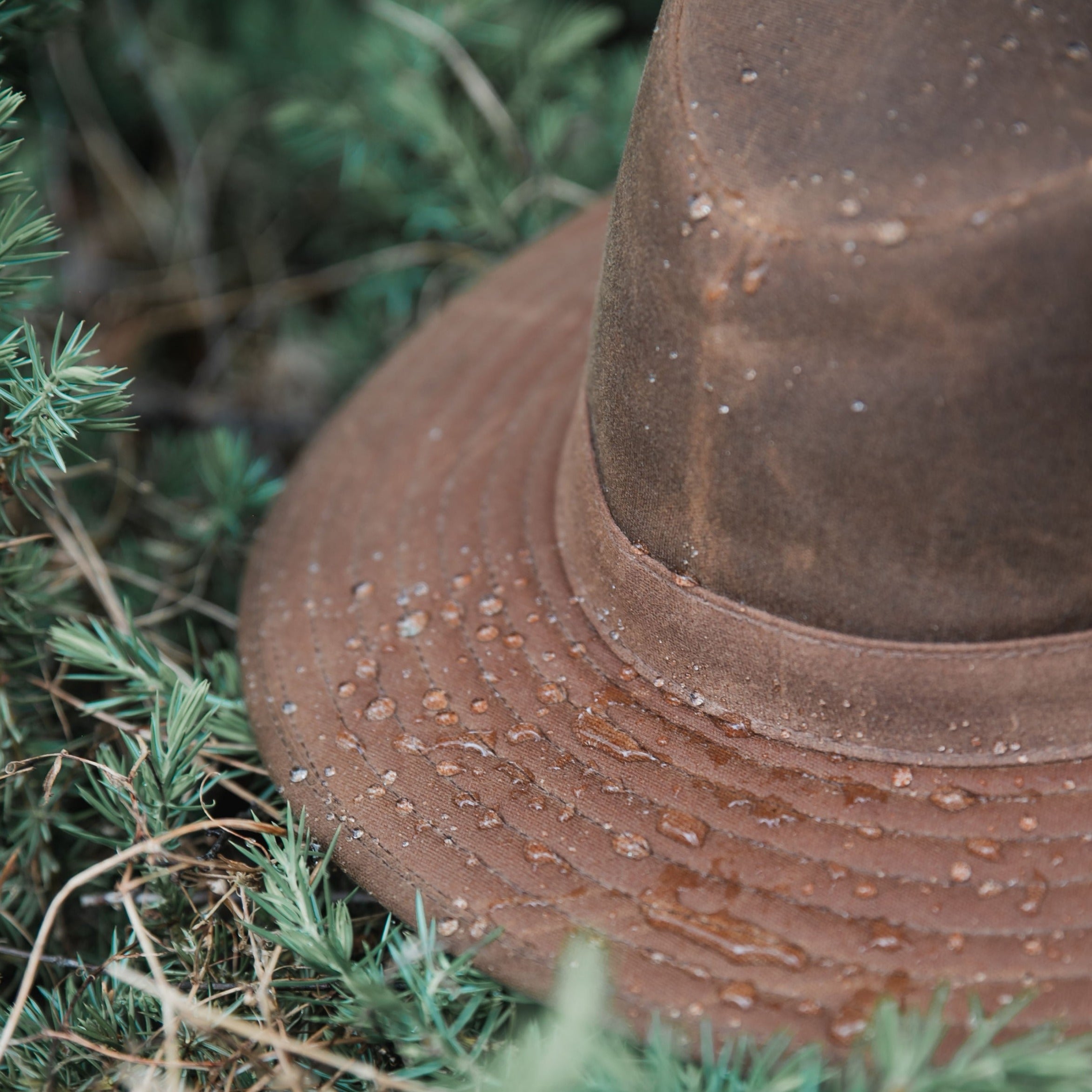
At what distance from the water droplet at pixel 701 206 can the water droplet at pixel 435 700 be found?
0.47 metres

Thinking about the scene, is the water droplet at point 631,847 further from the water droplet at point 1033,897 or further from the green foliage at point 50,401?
the green foliage at point 50,401

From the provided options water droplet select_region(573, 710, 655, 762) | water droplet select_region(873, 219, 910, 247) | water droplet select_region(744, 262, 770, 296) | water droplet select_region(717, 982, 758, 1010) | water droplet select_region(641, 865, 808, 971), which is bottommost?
water droplet select_region(717, 982, 758, 1010)

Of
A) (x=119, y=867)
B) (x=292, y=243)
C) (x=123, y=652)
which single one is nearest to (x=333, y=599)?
(x=123, y=652)

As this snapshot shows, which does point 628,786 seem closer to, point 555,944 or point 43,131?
point 555,944

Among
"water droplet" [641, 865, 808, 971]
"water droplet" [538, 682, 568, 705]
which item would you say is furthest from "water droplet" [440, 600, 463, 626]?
"water droplet" [641, 865, 808, 971]

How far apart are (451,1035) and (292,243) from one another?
5.91 feet

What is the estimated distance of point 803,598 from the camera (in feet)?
2.58

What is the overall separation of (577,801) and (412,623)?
271mm

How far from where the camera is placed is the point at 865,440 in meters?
0.71

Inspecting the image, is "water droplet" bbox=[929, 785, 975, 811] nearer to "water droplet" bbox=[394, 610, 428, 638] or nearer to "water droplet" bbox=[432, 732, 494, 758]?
"water droplet" bbox=[432, 732, 494, 758]

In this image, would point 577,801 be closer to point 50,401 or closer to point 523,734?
point 523,734

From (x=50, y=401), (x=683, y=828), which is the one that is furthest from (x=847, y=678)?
(x=50, y=401)

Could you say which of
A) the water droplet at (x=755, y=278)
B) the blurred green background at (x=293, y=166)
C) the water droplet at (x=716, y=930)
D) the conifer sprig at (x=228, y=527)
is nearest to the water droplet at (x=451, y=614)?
the conifer sprig at (x=228, y=527)

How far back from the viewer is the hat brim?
710 mm
